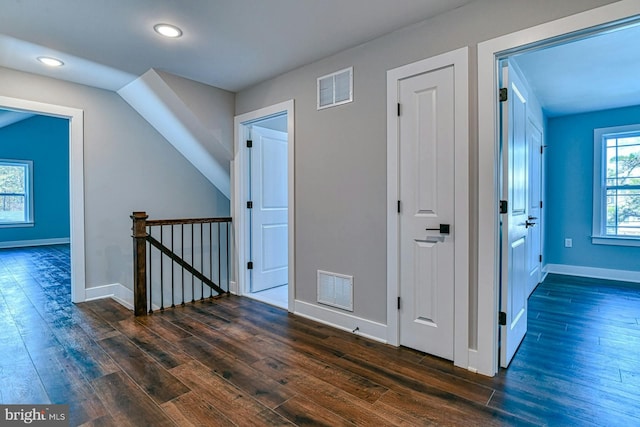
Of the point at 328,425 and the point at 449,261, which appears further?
the point at 449,261

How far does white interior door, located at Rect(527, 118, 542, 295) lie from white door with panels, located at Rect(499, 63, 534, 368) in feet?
4.83

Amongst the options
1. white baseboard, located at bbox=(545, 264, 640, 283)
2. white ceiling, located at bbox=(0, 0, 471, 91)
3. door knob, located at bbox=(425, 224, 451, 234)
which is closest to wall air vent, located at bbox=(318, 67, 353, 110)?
white ceiling, located at bbox=(0, 0, 471, 91)

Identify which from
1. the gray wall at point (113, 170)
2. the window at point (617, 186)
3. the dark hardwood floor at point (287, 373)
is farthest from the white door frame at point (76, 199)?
the window at point (617, 186)

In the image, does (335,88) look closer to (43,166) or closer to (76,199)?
(76,199)

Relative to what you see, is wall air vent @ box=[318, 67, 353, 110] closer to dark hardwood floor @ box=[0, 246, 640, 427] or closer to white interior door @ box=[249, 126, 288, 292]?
white interior door @ box=[249, 126, 288, 292]

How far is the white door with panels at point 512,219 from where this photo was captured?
2.13 meters

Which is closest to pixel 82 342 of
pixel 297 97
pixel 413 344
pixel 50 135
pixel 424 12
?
pixel 413 344

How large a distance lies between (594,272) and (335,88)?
15.6 ft

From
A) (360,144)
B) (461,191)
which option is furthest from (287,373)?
(360,144)

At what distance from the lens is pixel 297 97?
3.21 metres

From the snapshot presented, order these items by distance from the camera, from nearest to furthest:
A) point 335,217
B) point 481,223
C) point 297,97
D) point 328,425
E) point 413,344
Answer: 1. point 328,425
2. point 481,223
3. point 413,344
4. point 335,217
5. point 297,97

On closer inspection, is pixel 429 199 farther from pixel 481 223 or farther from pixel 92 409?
pixel 92 409

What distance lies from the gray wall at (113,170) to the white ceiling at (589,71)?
10.8 feet

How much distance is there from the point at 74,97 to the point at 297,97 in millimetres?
2578
